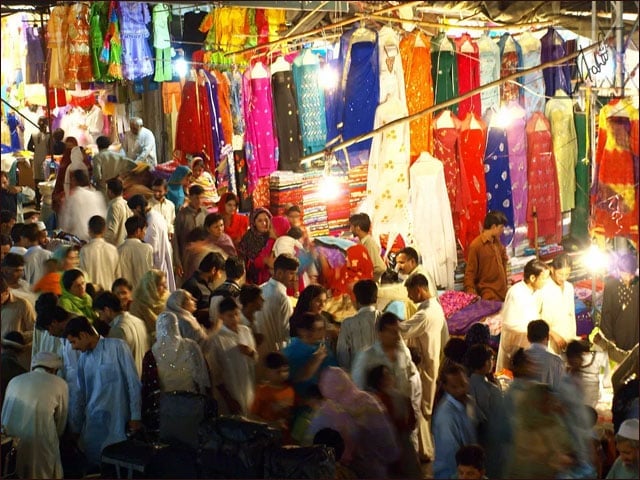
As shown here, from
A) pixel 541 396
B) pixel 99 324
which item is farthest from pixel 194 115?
pixel 541 396

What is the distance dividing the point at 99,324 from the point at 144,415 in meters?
0.55

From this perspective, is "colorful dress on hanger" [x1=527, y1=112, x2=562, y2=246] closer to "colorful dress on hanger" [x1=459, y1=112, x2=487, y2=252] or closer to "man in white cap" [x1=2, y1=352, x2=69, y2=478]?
"colorful dress on hanger" [x1=459, y1=112, x2=487, y2=252]

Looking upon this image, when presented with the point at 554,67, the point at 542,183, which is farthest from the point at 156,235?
the point at 554,67

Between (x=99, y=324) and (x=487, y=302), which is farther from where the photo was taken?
(x=487, y=302)

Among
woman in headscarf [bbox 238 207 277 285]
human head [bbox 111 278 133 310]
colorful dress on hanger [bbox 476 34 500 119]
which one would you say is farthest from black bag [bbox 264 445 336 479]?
colorful dress on hanger [bbox 476 34 500 119]

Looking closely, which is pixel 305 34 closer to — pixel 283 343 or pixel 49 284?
pixel 283 343

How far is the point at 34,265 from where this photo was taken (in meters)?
7.38

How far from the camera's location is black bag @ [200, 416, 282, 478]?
22.1 feet

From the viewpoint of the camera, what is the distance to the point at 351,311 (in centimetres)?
725

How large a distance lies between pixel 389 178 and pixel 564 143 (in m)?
1.04

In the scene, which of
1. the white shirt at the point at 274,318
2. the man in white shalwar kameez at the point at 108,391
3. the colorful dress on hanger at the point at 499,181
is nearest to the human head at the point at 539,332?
the colorful dress on hanger at the point at 499,181

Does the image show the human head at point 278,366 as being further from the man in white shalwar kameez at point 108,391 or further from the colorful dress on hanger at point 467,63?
the colorful dress on hanger at point 467,63

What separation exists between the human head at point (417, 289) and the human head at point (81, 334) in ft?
5.63

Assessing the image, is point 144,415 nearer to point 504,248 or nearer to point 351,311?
point 351,311
